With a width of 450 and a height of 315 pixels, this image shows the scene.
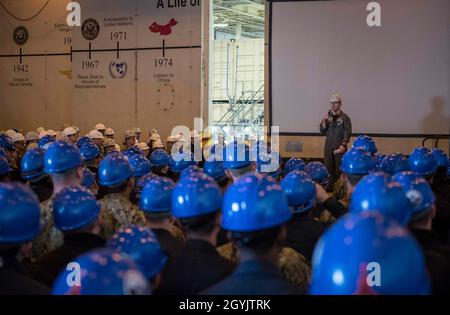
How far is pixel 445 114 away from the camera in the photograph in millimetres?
13898

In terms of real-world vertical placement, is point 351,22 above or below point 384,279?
above

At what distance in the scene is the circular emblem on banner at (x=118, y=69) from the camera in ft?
57.3

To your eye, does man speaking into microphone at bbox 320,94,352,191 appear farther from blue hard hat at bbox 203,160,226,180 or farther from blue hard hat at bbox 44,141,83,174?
blue hard hat at bbox 44,141,83,174

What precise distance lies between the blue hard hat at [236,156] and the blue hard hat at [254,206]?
3.03 meters

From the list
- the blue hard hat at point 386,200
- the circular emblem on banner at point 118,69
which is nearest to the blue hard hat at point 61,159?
the blue hard hat at point 386,200

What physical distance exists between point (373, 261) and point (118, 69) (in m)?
16.4

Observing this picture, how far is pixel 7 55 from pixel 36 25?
58.1 inches

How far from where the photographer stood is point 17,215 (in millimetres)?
3092

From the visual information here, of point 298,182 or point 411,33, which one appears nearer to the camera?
point 298,182

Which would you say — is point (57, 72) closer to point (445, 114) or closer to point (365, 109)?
point (365, 109)

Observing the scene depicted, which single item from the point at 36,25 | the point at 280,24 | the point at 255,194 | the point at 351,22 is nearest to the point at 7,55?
the point at 36,25

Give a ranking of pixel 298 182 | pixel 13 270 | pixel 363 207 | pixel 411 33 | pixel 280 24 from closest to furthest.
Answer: pixel 13 270
pixel 363 207
pixel 298 182
pixel 411 33
pixel 280 24

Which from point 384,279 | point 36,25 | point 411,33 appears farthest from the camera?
point 36,25

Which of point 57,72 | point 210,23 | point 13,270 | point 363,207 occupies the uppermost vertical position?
point 210,23
